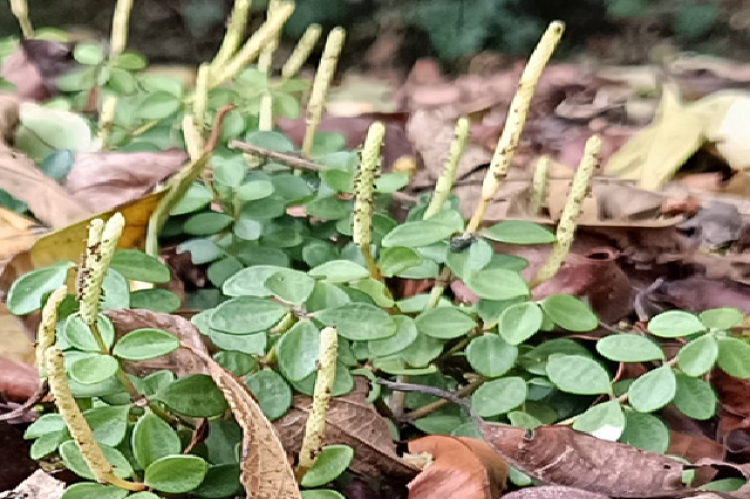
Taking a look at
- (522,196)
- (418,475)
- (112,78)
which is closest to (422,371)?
(418,475)

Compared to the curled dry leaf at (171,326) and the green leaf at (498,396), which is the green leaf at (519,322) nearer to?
the green leaf at (498,396)

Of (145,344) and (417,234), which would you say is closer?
(145,344)

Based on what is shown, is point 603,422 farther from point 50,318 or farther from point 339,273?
point 50,318

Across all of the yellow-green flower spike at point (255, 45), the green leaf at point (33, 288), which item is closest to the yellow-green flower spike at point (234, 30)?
the yellow-green flower spike at point (255, 45)

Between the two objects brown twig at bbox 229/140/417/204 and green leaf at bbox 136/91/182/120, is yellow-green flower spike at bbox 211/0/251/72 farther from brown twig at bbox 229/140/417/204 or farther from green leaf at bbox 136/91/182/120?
brown twig at bbox 229/140/417/204

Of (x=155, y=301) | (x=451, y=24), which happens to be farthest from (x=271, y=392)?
(x=451, y=24)
